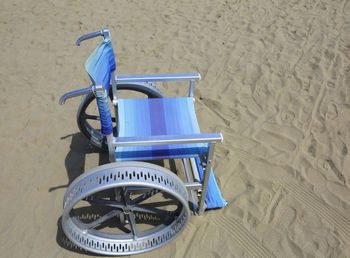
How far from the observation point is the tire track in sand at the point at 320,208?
2602 millimetres

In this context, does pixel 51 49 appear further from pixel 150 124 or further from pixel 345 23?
pixel 345 23

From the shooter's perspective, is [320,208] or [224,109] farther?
[224,109]

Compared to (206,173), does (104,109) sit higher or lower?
higher

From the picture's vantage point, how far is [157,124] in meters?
2.58

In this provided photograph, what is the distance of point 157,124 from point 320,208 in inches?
57.5

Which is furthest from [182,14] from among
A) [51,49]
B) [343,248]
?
[343,248]

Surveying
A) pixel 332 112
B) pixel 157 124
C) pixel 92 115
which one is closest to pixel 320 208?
pixel 332 112

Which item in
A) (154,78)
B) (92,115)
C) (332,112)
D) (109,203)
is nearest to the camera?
(109,203)

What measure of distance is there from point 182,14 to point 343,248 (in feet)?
14.6

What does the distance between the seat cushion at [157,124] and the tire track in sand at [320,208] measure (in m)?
1.01

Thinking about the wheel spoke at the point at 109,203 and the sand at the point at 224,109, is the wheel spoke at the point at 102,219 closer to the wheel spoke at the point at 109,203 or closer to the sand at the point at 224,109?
the wheel spoke at the point at 109,203

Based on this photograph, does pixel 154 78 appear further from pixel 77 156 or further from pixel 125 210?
pixel 77 156

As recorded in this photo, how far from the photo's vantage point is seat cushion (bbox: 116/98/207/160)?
233cm

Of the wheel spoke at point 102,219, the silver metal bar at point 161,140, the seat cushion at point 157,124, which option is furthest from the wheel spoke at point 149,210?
the silver metal bar at point 161,140
